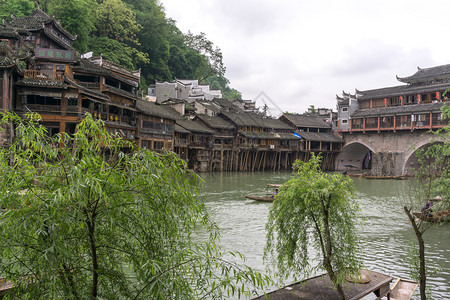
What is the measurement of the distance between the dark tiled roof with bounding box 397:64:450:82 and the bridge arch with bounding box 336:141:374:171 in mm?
12861

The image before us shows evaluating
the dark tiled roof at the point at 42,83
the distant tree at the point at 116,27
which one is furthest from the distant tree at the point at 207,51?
the dark tiled roof at the point at 42,83

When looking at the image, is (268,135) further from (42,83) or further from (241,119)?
(42,83)

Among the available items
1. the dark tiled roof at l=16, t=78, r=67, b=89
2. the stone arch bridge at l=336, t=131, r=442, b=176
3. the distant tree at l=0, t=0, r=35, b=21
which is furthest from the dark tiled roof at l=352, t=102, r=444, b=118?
the distant tree at l=0, t=0, r=35, b=21

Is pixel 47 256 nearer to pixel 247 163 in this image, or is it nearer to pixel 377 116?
pixel 247 163

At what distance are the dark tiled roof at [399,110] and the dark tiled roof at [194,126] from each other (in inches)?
961

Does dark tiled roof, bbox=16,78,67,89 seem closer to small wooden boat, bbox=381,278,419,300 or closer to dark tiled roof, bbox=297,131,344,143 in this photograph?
→ small wooden boat, bbox=381,278,419,300

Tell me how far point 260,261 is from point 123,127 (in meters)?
22.7

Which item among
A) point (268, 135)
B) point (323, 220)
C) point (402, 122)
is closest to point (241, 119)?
point (268, 135)

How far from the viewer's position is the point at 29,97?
26.3 m

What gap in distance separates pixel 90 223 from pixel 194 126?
4204cm

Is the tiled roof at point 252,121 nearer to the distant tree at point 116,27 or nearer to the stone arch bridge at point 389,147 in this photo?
the stone arch bridge at point 389,147

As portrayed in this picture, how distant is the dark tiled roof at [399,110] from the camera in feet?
155

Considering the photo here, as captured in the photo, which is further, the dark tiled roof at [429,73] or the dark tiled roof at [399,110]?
the dark tiled roof at [429,73]

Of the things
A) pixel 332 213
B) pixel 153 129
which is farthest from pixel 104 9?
pixel 332 213
